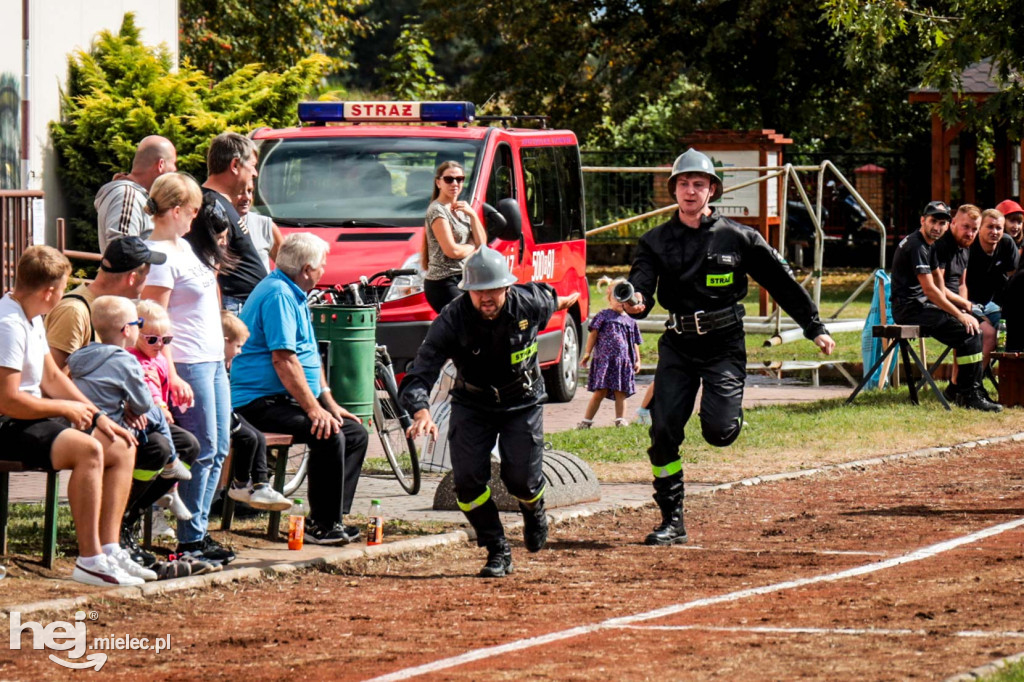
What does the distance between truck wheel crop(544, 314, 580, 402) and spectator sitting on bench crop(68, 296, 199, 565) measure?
320 inches

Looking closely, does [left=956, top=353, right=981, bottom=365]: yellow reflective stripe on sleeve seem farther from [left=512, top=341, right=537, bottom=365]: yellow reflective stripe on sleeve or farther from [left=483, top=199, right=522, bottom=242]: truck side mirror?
[left=512, top=341, right=537, bottom=365]: yellow reflective stripe on sleeve

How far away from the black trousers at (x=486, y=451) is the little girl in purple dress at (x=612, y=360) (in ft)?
18.1

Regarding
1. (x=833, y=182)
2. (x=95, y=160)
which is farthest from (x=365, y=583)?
(x=833, y=182)

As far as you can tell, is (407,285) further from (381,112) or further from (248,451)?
(248,451)

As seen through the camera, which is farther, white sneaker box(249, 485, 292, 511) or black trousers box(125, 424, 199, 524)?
white sneaker box(249, 485, 292, 511)

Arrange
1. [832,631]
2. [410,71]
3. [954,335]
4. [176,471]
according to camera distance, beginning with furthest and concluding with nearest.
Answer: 1. [410,71]
2. [954,335]
3. [176,471]
4. [832,631]

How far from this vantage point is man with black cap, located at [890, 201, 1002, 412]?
14734 millimetres

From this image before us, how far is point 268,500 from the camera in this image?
8.41m

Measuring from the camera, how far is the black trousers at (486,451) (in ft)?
26.8

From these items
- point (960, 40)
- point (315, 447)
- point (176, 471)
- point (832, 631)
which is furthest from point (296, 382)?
point (960, 40)

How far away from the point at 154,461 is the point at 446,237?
169 inches

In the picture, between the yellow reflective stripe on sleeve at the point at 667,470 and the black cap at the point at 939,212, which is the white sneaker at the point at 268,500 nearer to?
the yellow reflective stripe on sleeve at the point at 667,470

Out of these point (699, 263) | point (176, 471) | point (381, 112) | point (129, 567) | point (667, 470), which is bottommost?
point (129, 567)

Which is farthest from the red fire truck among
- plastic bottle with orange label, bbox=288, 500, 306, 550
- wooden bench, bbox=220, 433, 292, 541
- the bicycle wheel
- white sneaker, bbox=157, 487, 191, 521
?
white sneaker, bbox=157, 487, 191, 521
